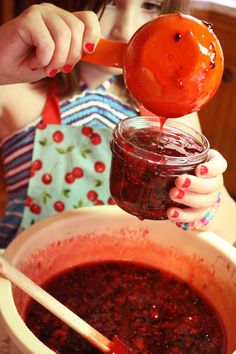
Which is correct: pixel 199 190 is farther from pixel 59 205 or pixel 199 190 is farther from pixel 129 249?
pixel 59 205

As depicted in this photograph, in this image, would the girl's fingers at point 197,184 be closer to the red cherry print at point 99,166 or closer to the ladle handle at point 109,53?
the ladle handle at point 109,53

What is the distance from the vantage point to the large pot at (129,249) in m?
0.78

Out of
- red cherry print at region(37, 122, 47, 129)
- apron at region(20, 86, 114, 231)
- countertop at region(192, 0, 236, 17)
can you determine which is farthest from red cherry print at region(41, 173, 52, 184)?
countertop at region(192, 0, 236, 17)

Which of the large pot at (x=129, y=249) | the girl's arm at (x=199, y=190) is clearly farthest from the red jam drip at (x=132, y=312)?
the girl's arm at (x=199, y=190)

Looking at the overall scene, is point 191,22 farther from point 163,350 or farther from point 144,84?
point 163,350

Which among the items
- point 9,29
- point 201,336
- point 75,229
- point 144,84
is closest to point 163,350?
point 201,336

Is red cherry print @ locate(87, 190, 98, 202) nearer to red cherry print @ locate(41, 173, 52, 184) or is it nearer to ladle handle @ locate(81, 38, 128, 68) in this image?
red cherry print @ locate(41, 173, 52, 184)

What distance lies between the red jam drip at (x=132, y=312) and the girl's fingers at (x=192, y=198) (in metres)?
0.16

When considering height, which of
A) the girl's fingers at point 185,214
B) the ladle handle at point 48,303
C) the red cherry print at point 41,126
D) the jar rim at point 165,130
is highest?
the jar rim at point 165,130

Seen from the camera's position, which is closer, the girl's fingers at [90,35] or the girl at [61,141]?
the girl's fingers at [90,35]

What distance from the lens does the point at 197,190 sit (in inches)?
26.9

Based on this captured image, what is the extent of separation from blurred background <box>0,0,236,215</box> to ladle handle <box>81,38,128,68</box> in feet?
4.60

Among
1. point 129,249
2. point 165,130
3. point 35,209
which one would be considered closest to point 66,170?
point 35,209

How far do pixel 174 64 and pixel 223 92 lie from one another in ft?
5.53
